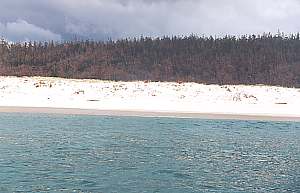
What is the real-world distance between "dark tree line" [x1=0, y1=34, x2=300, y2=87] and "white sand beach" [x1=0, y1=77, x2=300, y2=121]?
3116 centimetres

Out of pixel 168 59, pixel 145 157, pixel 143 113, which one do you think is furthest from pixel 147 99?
pixel 168 59

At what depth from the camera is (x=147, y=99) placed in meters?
42.9

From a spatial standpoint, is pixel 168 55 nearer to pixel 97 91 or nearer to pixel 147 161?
pixel 97 91

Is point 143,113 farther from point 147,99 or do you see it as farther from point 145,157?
point 145,157

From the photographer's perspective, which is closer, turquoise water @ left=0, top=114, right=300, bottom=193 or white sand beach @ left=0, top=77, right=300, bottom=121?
turquoise water @ left=0, top=114, right=300, bottom=193

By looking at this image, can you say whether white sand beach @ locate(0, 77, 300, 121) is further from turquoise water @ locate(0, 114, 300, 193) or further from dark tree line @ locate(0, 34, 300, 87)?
dark tree line @ locate(0, 34, 300, 87)

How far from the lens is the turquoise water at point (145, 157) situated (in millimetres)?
13250

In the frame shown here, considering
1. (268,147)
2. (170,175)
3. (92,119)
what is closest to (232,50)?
(92,119)

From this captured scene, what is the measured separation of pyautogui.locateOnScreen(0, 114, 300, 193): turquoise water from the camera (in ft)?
43.5

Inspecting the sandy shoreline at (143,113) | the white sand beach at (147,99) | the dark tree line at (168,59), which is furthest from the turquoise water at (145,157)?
the dark tree line at (168,59)

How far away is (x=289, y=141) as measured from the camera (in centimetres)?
2303

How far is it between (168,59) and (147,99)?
182 feet

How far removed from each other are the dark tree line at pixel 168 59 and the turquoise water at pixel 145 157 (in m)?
54.2

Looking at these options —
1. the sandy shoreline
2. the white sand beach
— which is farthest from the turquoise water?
the white sand beach
